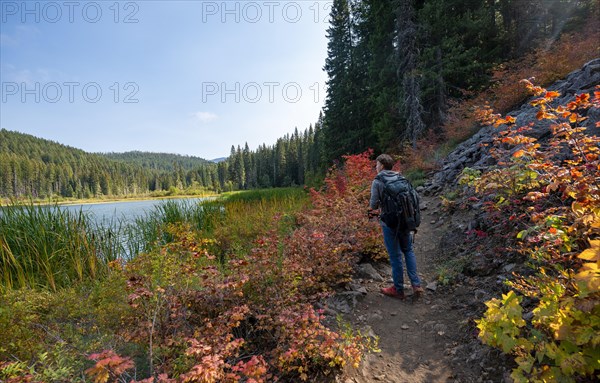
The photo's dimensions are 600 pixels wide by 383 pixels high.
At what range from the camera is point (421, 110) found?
13867 mm

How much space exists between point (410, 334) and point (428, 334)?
0.63 feet

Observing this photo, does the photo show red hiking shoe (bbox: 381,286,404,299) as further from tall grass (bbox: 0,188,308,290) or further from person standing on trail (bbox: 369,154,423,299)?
tall grass (bbox: 0,188,308,290)

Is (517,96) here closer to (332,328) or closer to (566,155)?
(566,155)

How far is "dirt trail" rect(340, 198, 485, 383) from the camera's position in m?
2.41

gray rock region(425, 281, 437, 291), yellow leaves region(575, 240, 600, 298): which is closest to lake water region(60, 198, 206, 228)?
gray rock region(425, 281, 437, 291)

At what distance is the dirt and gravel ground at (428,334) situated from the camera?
2.35 metres

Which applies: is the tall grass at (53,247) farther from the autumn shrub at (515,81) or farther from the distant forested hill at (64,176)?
the distant forested hill at (64,176)

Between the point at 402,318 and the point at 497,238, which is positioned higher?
the point at 497,238

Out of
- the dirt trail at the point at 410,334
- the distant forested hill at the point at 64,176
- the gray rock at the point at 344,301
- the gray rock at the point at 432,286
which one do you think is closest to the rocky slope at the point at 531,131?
the gray rock at the point at 432,286

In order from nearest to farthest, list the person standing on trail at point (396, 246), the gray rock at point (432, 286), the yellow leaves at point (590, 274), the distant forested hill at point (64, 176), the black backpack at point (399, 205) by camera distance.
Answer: the yellow leaves at point (590, 274) < the black backpack at point (399, 205) < the person standing on trail at point (396, 246) < the gray rock at point (432, 286) < the distant forested hill at point (64, 176)

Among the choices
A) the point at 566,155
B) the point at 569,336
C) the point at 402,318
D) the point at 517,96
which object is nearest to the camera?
the point at 569,336

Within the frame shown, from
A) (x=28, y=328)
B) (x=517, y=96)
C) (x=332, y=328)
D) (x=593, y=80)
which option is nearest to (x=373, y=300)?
(x=332, y=328)

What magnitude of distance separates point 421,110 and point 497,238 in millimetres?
11607

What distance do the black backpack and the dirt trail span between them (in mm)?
1036
